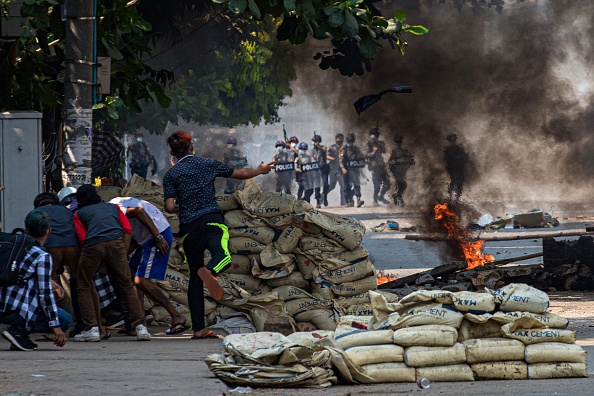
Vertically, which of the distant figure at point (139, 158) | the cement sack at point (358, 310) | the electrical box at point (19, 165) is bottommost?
the cement sack at point (358, 310)

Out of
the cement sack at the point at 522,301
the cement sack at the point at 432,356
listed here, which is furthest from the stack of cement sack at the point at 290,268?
the cement sack at the point at 432,356

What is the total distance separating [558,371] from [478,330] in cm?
51

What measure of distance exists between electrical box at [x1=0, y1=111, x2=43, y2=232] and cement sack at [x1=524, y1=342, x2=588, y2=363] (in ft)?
15.3

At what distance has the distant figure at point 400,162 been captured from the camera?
84.4 feet

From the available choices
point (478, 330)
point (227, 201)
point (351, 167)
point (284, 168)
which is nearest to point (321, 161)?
point (351, 167)

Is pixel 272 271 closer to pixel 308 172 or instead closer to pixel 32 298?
pixel 32 298

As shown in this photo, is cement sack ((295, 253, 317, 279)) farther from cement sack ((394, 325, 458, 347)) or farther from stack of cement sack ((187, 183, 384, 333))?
cement sack ((394, 325, 458, 347))

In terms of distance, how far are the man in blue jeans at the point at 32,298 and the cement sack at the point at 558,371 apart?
2957mm

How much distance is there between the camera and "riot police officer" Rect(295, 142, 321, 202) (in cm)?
3341

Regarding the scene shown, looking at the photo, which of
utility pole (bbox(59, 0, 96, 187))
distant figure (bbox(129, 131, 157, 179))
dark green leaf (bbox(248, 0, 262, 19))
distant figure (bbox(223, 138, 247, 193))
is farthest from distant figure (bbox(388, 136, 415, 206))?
utility pole (bbox(59, 0, 96, 187))

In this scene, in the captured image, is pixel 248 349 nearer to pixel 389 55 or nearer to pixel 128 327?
pixel 128 327

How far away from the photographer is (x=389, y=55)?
25.4 meters

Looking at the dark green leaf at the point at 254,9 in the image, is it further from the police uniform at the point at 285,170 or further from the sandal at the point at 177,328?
the police uniform at the point at 285,170

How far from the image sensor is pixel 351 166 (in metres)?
33.0
